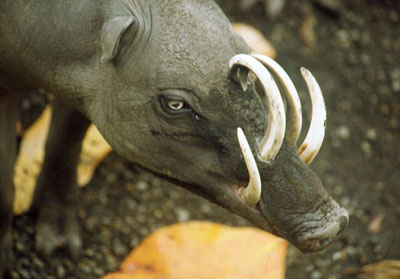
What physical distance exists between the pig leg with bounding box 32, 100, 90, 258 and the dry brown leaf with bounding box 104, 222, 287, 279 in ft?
1.01

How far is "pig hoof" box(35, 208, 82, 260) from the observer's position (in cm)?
321

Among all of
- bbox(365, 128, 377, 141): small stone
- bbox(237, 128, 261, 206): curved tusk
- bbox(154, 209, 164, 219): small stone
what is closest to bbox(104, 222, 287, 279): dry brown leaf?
bbox(154, 209, 164, 219): small stone

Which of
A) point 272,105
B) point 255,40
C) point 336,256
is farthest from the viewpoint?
point 255,40

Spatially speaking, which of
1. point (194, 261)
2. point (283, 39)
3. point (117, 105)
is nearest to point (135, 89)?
point (117, 105)

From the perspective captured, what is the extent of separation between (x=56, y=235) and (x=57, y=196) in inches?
6.9

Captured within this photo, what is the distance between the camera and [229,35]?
2.28m

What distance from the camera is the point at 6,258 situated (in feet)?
9.79

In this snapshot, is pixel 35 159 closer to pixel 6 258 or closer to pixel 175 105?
pixel 6 258

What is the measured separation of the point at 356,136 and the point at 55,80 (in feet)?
7.31

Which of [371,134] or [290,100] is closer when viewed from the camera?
[290,100]

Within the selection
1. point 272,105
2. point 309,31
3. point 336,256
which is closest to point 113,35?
point 272,105

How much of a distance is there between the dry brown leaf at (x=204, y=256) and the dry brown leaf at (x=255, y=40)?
1174 millimetres

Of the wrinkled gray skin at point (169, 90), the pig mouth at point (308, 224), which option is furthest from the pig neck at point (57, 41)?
the pig mouth at point (308, 224)

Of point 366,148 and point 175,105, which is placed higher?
point 175,105
